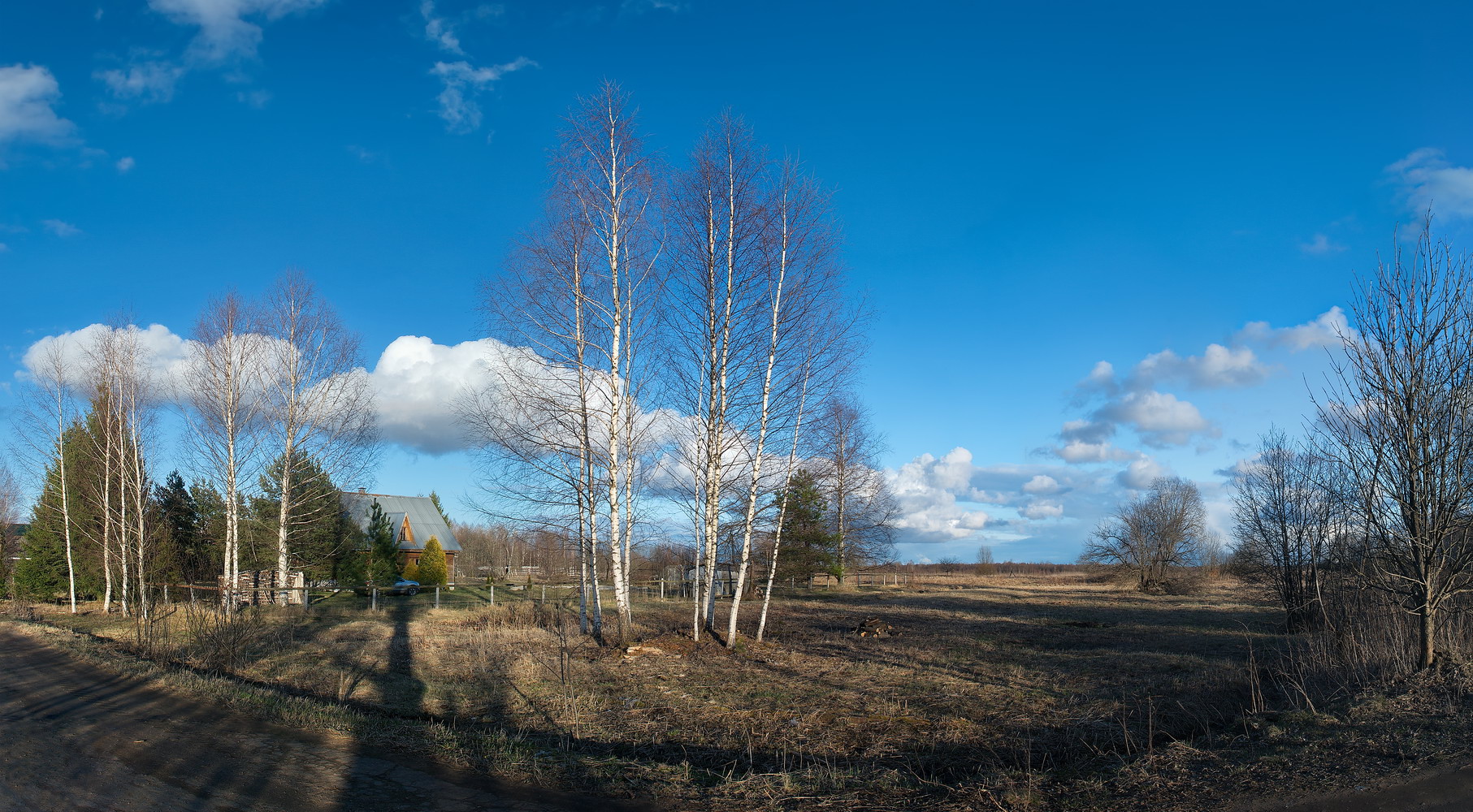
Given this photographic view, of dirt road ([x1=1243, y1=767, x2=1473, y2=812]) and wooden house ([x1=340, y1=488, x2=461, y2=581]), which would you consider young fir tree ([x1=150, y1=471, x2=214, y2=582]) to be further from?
dirt road ([x1=1243, y1=767, x2=1473, y2=812])

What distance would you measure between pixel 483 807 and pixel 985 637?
1419 cm

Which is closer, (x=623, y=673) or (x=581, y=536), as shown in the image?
(x=623, y=673)

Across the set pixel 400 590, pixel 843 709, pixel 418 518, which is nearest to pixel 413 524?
pixel 418 518

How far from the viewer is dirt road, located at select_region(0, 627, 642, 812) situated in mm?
5535

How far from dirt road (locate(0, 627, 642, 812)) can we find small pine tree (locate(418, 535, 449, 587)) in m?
31.8

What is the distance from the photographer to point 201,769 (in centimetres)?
637

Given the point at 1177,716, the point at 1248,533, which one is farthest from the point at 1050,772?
the point at 1248,533

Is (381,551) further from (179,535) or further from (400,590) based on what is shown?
(179,535)

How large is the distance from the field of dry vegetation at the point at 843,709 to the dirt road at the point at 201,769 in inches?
18.6

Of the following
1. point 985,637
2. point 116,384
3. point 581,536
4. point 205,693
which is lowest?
point 985,637

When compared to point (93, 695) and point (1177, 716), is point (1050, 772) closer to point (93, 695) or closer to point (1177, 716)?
point (1177, 716)

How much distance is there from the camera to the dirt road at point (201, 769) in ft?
18.2

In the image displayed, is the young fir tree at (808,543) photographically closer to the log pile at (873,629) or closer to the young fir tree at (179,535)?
the log pile at (873,629)

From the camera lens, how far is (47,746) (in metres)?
7.18
